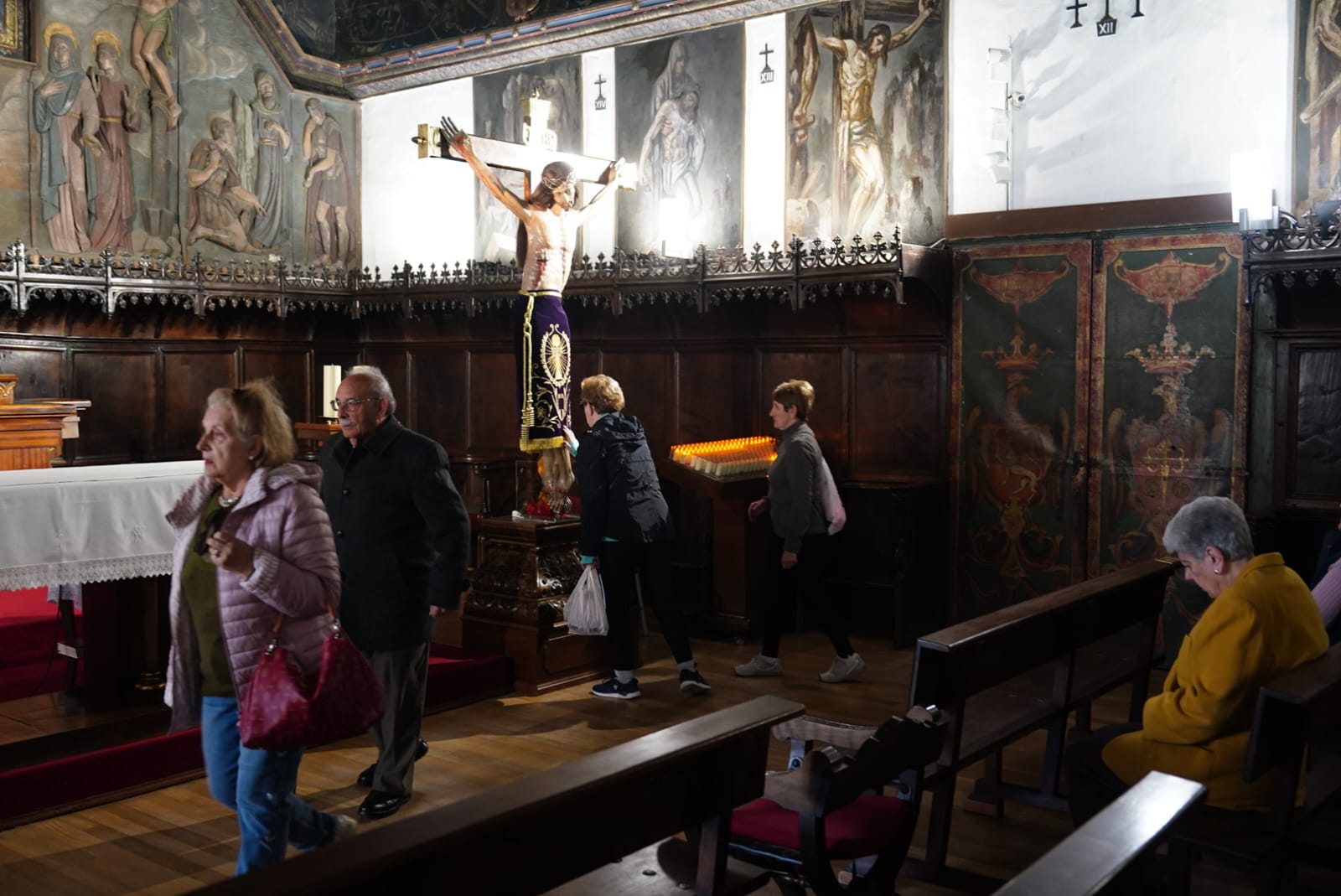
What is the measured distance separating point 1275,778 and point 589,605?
3663 millimetres

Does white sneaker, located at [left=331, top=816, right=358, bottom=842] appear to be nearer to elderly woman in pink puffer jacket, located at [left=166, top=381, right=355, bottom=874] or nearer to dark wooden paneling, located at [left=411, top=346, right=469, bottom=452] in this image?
elderly woman in pink puffer jacket, located at [left=166, top=381, right=355, bottom=874]

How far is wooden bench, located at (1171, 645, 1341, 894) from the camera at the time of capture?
132 inches

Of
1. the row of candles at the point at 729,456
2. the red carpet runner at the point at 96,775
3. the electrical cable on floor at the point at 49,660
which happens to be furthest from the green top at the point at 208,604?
the row of candles at the point at 729,456

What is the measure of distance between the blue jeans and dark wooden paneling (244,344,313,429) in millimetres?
8305

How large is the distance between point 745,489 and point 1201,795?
5.42 m

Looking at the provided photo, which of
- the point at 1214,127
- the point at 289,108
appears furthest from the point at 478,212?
the point at 1214,127

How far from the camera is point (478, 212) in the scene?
11.4 m

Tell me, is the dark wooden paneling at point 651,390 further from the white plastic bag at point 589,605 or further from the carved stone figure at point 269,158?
the carved stone figure at point 269,158

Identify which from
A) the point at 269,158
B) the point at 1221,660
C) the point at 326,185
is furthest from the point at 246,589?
the point at 326,185

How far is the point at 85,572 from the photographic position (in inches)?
211

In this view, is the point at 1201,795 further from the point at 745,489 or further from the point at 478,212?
the point at 478,212

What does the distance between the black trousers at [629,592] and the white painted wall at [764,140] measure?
12.3ft

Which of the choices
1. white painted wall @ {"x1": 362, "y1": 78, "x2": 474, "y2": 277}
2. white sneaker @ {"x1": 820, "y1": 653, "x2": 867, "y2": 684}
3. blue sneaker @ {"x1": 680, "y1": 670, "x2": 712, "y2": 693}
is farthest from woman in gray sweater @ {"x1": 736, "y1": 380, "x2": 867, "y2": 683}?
white painted wall @ {"x1": 362, "y1": 78, "x2": 474, "y2": 277}

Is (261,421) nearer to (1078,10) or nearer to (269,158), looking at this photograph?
(1078,10)
